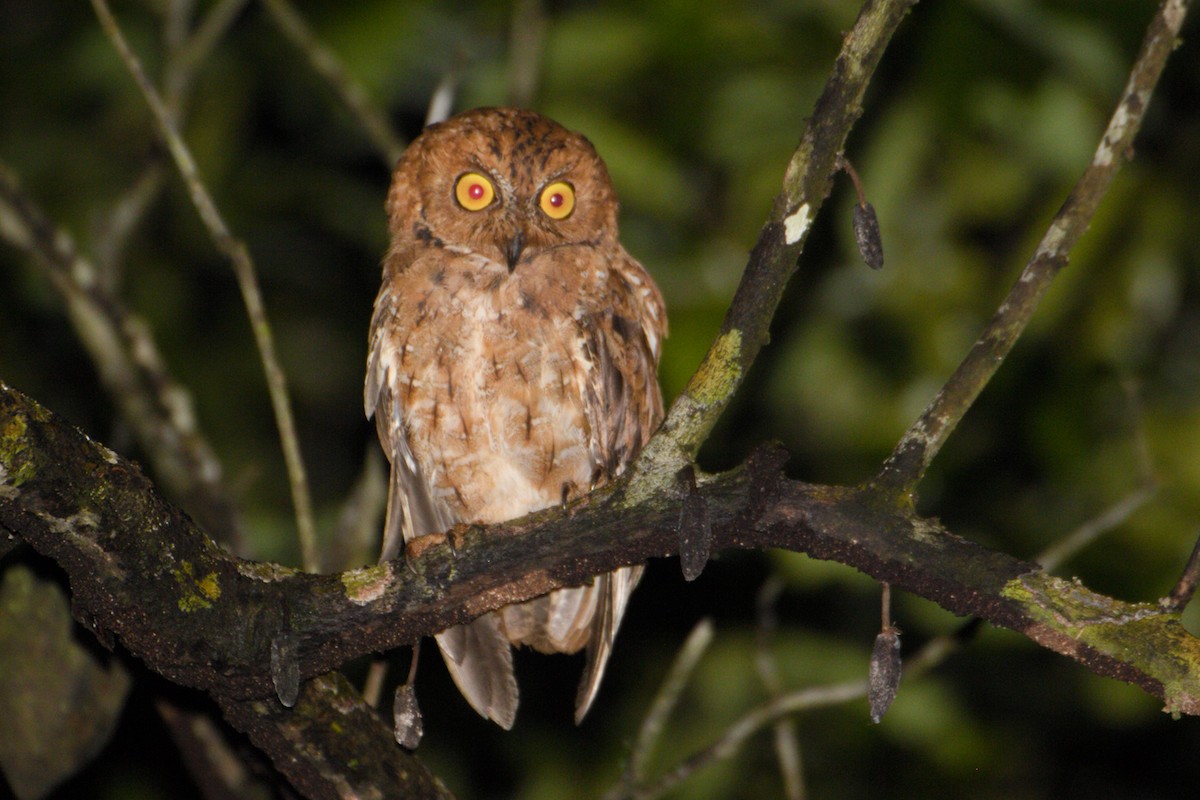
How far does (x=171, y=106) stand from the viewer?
4.18m

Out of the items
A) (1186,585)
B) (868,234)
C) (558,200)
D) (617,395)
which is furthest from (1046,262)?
(558,200)

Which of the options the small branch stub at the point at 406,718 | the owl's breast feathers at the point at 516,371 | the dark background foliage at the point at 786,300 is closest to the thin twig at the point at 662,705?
the owl's breast feathers at the point at 516,371

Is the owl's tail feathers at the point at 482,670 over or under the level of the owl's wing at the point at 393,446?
under

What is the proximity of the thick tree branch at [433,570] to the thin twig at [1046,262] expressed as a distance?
0.13 m

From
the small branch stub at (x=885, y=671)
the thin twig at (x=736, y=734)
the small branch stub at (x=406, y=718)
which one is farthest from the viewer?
the thin twig at (x=736, y=734)

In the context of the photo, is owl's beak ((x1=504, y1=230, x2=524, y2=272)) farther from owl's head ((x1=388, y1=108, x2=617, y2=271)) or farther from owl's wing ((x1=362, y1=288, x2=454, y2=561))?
owl's wing ((x1=362, y1=288, x2=454, y2=561))

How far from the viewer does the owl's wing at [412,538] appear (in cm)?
340

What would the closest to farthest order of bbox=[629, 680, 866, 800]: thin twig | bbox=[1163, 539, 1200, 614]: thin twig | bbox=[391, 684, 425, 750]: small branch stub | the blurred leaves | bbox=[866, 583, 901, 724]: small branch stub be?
bbox=[1163, 539, 1200, 614]: thin twig → bbox=[866, 583, 901, 724]: small branch stub → bbox=[391, 684, 425, 750]: small branch stub → the blurred leaves → bbox=[629, 680, 866, 800]: thin twig

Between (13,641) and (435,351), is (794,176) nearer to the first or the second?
(435,351)

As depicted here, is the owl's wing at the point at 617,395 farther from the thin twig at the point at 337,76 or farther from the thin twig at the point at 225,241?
the thin twig at the point at 337,76

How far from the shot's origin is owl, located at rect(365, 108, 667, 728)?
3277mm

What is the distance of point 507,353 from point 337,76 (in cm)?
149

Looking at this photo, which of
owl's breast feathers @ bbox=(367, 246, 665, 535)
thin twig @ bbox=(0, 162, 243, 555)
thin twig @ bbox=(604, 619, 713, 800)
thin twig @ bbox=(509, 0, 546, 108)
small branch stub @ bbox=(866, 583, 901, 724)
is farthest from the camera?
thin twig @ bbox=(509, 0, 546, 108)

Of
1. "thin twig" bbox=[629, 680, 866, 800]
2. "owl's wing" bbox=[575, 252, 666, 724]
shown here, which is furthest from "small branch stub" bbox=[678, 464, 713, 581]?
"thin twig" bbox=[629, 680, 866, 800]
